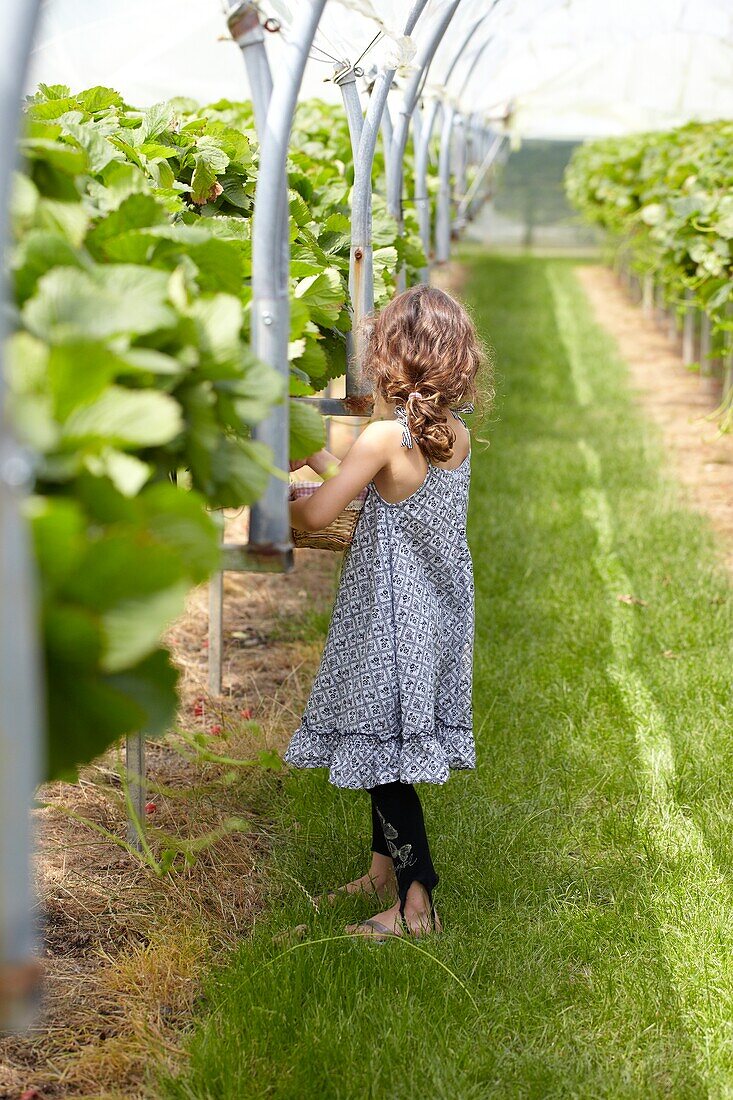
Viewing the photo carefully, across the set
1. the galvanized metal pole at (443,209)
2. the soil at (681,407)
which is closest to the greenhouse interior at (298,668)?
the soil at (681,407)

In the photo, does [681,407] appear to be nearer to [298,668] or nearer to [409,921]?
[298,668]

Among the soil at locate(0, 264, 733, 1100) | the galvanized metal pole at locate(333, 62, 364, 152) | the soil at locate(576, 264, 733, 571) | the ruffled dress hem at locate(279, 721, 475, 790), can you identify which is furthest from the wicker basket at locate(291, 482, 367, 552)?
the soil at locate(576, 264, 733, 571)

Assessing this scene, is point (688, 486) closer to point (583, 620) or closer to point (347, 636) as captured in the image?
point (583, 620)

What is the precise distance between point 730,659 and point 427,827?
1410 mm

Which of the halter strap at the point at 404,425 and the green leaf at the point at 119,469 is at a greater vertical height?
the green leaf at the point at 119,469

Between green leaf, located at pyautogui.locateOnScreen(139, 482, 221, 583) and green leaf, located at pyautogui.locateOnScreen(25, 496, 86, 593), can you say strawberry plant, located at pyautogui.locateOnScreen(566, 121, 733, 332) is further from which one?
green leaf, located at pyautogui.locateOnScreen(25, 496, 86, 593)

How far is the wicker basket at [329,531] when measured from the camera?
2.11 m

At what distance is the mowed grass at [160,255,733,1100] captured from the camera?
1865 mm

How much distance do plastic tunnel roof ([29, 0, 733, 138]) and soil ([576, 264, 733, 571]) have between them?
85.3 inches

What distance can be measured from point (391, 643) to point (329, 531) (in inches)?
9.5

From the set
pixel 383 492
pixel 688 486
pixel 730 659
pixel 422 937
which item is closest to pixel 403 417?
pixel 383 492

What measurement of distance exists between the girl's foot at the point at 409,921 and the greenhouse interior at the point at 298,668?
0.04ft

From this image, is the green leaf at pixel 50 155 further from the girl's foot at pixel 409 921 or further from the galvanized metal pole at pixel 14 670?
the girl's foot at pixel 409 921

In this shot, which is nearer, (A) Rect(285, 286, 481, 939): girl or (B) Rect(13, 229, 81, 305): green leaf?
(B) Rect(13, 229, 81, 305): green leaf
